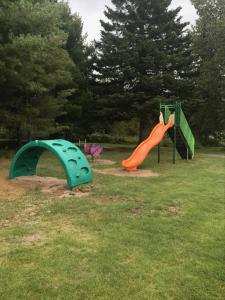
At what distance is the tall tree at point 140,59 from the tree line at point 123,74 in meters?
0.06

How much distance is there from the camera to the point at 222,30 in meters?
22.9

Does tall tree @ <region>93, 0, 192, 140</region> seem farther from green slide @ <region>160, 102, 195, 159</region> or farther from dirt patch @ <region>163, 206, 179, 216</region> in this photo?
dirt patch @ <region>163, 206, 179, 216</region>

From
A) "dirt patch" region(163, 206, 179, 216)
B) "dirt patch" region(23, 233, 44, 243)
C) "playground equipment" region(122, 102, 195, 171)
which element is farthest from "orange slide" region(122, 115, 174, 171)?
"dirt patch" region(23, 233, 44, 243)

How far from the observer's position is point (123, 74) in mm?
21891

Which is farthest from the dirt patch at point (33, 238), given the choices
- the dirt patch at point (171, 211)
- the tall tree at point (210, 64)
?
the tall tree at point (210, 64)

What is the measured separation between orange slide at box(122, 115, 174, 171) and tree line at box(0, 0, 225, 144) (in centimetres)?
531

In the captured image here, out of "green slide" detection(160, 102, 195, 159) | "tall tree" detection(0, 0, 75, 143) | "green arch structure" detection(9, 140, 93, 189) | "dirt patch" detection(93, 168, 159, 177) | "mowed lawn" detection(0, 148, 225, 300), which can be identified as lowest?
"mowed lawn" detection(0, 148, 225, 300)

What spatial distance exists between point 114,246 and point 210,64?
21.9 m

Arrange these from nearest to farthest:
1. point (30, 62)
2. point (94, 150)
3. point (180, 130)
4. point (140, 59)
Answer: point (30, 62), point (180, 130), point (94, 150), point (140, 59)

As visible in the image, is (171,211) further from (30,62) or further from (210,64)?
(210,64)

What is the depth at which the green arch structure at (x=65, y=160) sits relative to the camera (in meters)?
9.33

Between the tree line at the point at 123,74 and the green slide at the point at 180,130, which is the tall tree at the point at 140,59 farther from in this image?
the green slide at the point at 180,130

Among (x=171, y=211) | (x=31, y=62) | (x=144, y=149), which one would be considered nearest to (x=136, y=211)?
(x=171, y=211)

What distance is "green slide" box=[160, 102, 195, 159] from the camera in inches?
614
